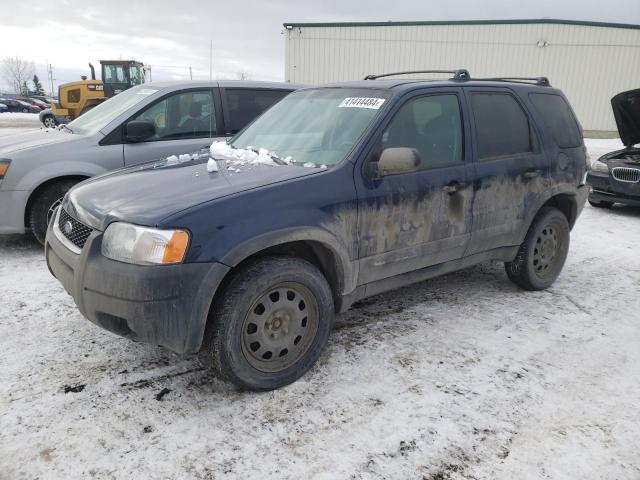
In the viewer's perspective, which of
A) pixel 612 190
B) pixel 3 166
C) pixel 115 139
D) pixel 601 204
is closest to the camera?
pixel 3 166

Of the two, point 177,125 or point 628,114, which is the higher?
point 628,114

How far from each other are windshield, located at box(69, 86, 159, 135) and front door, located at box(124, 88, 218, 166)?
0.22 m

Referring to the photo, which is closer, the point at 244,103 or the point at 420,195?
the point at 420,195

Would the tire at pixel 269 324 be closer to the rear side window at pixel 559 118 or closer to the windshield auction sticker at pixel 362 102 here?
the windshield auction sticker at pixel 362 102

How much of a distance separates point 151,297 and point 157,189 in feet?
2.30

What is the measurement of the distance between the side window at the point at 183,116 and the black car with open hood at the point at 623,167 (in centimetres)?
585

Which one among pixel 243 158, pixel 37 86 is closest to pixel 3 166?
pixel 243 158

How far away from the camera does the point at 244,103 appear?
6.05 m

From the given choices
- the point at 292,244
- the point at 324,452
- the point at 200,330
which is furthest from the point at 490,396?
the point at 200,330

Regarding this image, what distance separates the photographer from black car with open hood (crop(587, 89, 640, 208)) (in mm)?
7914

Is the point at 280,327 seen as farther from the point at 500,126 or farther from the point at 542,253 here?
the point at 542,253

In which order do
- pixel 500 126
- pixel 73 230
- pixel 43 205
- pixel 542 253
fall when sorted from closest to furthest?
pixel 73 230
pixel 500 126
pixel 542 253
pixel 43 205

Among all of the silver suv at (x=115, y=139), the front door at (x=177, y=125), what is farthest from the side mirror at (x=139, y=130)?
the front door at (x=177, y=125)

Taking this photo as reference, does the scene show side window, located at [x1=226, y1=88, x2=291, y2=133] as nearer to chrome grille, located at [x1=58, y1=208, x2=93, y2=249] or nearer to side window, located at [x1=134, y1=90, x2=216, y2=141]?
side window, located at [x1=134, y1=90, x2=216, y2=141]
